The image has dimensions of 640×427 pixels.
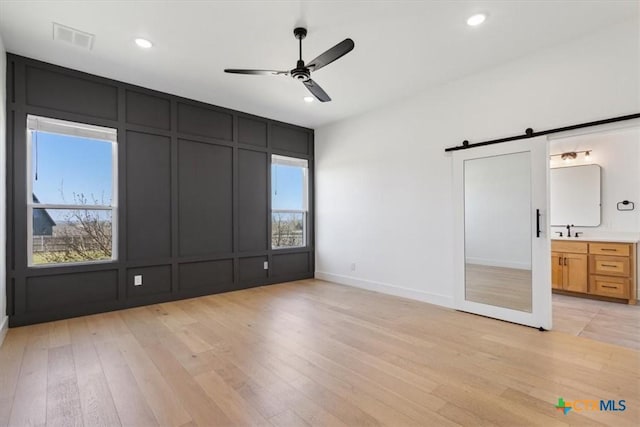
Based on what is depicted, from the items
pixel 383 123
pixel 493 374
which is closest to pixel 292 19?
pixel 383 123

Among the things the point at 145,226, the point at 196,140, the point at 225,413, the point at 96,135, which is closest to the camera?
the point at 225,413

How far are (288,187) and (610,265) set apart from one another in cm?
506

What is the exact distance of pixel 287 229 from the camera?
595 centimetres

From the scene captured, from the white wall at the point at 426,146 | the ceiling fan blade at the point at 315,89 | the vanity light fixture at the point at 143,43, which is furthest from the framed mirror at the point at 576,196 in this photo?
the vanity light fixture at the point at 143,43

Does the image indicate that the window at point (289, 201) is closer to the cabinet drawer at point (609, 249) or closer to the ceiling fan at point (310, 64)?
the ceiling fan at point (310, 64)

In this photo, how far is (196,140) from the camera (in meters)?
4.73

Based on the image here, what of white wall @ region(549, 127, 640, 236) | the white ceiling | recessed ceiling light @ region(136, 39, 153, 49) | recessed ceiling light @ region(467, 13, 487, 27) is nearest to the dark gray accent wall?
the white ceiling

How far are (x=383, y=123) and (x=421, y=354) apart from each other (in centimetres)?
349

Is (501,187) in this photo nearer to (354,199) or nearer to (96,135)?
(354,199)

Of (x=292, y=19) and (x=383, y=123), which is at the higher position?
(x=292, y=19)

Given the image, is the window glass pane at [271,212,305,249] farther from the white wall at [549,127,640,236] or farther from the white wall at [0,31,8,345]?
the white wall at [549,127,640,236]

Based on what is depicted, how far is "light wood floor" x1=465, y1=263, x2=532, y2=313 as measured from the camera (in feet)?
11.5

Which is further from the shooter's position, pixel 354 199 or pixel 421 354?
pixel 354 199

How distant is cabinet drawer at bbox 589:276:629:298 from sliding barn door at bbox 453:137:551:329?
1837 mm
